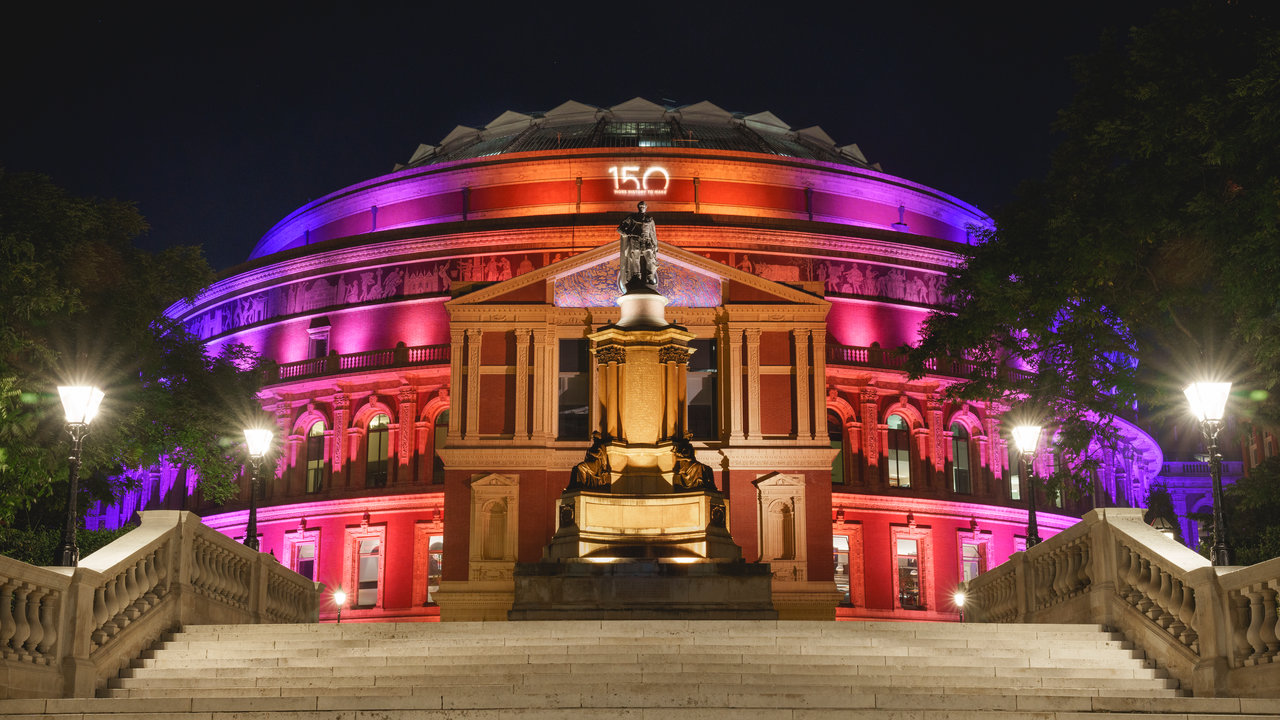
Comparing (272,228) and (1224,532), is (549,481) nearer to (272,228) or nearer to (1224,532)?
(1224,532)

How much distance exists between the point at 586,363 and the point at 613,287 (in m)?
2.78

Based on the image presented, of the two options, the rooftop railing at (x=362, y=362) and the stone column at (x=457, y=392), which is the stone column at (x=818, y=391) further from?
the rooftop railing at (x=362, y=362)

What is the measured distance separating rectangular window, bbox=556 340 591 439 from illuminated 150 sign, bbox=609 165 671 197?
17536 millimetres

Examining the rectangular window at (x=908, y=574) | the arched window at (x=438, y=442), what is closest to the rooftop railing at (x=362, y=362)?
the arched window at (x=438, y=442)

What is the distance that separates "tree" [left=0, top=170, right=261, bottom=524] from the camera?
29703 millimetres

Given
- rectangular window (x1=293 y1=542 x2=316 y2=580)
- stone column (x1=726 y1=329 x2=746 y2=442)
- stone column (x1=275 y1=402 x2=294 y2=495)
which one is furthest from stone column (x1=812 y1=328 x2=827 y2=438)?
stone column (x1=275 y1=402 x2=294 y2=495)

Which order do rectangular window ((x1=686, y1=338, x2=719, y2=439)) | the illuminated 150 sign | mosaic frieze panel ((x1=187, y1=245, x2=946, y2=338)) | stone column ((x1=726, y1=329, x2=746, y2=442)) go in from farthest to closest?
the illuminated 150 sign
mosaic frieze panel ((x1=187, y1=245, x2=946, y2=338))
rectangular window ((x1=686, y1=338, x2=719, y2=439))
stone column ((x1=726, y1=329, x2=746, y2=442))

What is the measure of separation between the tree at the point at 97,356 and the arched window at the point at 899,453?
26.3m

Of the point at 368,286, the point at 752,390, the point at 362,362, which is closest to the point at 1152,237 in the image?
the point at 752,390

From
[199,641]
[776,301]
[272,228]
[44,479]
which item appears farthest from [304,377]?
[199,641]

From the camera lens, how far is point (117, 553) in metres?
18.1

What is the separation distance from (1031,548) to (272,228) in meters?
56.6

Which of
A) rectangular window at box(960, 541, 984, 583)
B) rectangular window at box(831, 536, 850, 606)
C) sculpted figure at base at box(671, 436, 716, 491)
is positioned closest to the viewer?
sculpted figure at base at box(671, 436, 716, 491)

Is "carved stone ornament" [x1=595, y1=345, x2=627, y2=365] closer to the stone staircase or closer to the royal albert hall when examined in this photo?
the stone staircase
